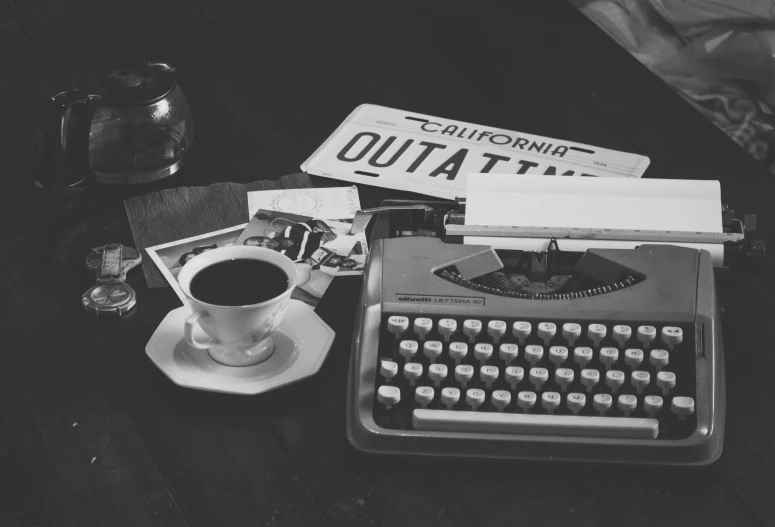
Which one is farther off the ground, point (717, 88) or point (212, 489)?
point (212, 489)

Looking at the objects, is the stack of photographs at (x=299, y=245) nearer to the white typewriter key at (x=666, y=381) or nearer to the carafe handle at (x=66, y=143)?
the carafe handle at (x=66, y=143)

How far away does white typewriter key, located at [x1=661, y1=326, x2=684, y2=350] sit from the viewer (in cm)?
106

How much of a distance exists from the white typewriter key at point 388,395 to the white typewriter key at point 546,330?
155 mm

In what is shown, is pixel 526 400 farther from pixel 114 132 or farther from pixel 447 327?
pixel 114 132

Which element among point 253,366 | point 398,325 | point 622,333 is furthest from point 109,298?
point 622,333

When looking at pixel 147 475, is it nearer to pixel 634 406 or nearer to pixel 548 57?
pixel 634 406

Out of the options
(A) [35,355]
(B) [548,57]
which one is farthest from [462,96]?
(A) [35,355]

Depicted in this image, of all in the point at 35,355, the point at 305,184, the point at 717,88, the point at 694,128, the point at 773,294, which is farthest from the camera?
the point at 717,88

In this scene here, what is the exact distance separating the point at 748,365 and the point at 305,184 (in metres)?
0.64

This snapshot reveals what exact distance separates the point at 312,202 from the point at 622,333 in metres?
0.53

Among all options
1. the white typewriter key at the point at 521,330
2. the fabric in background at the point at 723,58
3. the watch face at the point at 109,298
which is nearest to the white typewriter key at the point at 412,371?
the white typewriter key at the point at 521,330

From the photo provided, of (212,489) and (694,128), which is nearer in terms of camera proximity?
(212,489)

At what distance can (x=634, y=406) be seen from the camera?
1023 mm

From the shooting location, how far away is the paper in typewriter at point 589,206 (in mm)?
1183
